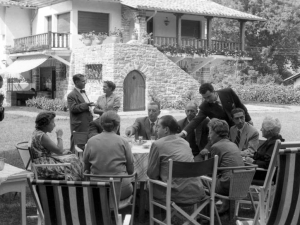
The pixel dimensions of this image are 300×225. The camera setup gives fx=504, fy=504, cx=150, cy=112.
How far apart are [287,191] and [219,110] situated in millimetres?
3082

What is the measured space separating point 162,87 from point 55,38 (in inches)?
219

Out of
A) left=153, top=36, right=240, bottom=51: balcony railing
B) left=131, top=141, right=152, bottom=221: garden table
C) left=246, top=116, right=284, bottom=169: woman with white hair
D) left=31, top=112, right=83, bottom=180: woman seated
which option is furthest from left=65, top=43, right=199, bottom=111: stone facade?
left=246, top=116, right=284, bottom=169: woman with white hair

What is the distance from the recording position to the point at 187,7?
2611cm

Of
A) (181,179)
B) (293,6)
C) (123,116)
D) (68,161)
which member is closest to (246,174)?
(181,179)

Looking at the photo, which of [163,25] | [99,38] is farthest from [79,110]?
[163,25]

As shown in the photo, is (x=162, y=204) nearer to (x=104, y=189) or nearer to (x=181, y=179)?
(x=181, y=179)

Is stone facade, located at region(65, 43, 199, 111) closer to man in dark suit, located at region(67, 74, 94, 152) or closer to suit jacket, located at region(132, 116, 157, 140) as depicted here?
man in dark suit, located at region(67, 74, 94, 152)

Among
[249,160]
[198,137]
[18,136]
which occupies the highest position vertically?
[198,137]

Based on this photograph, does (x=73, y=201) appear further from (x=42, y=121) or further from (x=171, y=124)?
(x=42, y=121)

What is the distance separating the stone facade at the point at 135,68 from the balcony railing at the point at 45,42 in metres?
0.79

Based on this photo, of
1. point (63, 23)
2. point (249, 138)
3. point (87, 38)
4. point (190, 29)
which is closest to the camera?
point (249, 138)

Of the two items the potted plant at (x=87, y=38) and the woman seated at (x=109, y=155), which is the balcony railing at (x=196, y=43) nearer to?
the potted plant at (x=87, y=38)

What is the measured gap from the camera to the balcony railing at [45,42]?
74.8 ft

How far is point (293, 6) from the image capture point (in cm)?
3944
